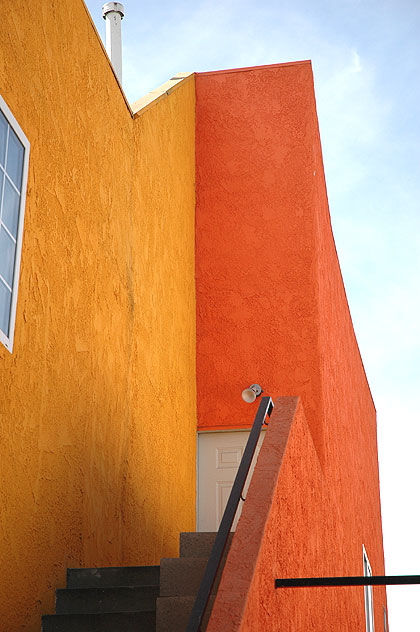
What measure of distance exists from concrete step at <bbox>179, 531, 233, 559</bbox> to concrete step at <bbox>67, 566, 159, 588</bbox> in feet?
0.99

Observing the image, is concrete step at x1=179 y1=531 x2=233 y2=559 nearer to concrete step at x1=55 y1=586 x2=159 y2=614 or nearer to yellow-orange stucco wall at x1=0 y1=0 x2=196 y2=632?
concrete step at x1=55 y1=586 x2=159 y2=614

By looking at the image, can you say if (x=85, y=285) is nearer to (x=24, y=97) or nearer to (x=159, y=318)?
(x=24, y=97)

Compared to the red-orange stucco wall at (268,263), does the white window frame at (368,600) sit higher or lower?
lower

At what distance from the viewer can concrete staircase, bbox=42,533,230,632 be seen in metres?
5.87

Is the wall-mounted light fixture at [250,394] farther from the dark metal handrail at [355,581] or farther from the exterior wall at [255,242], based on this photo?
the dark metal handrail at [355,581]

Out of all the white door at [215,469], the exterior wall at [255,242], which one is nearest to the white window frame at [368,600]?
the white door at [215,469]

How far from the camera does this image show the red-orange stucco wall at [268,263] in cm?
1157

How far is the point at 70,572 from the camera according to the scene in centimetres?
715

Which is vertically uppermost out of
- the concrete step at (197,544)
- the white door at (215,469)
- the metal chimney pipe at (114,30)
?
the metal chimney pipe at (114,30)

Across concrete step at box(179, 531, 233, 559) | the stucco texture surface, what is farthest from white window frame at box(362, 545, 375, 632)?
concrete step at box(179, 531, 233, 559)

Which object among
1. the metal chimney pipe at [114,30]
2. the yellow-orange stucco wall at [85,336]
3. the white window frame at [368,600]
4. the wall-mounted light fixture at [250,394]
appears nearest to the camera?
the yellow-orange stucco wall at [85,336]

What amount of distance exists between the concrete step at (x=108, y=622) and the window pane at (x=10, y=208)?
254cm

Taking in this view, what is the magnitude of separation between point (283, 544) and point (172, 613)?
2.55ft

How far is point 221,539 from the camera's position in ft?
16.4
